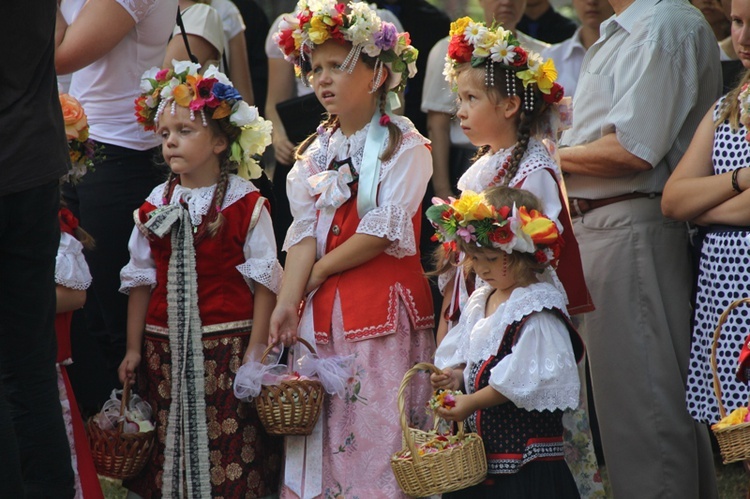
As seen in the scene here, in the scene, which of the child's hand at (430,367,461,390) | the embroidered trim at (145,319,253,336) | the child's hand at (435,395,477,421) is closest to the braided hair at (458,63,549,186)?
the child's hand at (430,367,461,390)

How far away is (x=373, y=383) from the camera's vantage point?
436 cm

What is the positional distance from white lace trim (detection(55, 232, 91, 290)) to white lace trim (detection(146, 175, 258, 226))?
0.37 metres

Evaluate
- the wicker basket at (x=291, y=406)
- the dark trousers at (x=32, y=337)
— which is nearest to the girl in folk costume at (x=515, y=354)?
the wicker basket at (x=291, y=406)

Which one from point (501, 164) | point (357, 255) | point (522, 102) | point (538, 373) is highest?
point (522, 102)

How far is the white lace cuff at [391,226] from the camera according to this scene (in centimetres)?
430

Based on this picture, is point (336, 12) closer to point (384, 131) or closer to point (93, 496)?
point (384, 131)

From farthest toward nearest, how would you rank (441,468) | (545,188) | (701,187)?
(545,188), (701,187), (441,468)

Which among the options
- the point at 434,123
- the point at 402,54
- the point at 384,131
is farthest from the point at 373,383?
the point at 434,123

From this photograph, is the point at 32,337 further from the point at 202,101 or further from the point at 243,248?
the point at 202,101

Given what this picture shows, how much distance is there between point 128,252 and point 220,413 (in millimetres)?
859

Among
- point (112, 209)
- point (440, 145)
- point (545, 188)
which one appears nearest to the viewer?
point (545, 188)

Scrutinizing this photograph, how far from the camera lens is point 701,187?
398cm

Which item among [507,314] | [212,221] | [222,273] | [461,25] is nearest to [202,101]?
[212,221]

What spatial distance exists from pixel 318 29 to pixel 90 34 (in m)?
0.91
